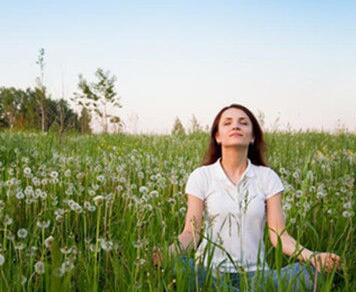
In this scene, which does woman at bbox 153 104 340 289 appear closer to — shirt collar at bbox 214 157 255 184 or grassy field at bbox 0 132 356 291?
shirt collar at bbox 214 157 255 184

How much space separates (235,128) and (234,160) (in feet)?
0.76

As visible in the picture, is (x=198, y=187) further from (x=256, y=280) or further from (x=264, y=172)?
(x=256, y=280)

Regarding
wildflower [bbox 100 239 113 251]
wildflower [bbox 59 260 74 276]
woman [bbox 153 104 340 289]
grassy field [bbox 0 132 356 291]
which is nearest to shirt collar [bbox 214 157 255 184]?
woman [bbox 153 104 340 289]

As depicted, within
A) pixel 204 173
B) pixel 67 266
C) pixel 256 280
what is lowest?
pixel 256 280

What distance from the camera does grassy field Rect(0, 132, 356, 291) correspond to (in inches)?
111

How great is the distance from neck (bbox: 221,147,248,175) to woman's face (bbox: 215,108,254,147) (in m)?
0.06

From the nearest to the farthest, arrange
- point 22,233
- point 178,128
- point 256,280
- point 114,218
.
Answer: point 256,280, point 22,233, point 114,218, point 178,128

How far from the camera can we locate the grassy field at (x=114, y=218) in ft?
9.21

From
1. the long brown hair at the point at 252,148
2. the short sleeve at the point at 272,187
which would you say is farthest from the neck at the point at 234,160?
the long brown hair at the point at 252,148

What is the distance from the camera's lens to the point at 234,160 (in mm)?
4148

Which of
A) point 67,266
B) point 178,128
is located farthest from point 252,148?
point 178,128

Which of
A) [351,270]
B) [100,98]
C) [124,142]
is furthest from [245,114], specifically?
[100,98]

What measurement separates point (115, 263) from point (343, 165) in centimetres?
532

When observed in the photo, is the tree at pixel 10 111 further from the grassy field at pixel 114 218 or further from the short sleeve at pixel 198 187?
the short sleeve at pixel 198 187
